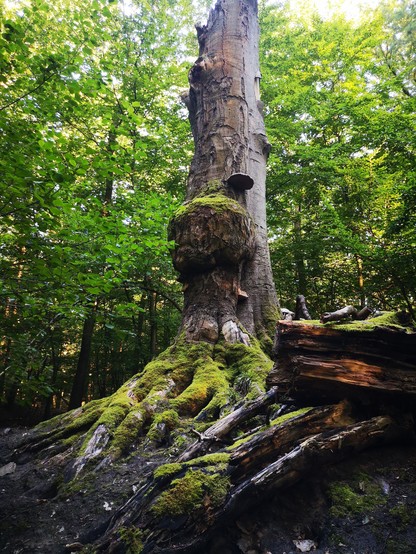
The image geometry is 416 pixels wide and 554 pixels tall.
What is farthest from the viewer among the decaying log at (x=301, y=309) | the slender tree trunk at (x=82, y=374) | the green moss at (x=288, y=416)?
the slender tree trunk at (x=82, y=374)

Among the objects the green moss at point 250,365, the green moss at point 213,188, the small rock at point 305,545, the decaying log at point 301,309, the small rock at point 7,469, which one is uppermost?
the green moss at point 213,188

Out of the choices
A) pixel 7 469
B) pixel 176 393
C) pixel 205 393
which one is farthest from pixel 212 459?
pixel 7 469

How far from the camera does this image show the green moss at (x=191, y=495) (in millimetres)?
1780

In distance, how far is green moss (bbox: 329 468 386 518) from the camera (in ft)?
6.20

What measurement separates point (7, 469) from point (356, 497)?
2.71 metres

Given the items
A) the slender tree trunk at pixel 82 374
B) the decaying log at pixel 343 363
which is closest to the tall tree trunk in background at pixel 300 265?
the slender tree trunk at pixel 82 374

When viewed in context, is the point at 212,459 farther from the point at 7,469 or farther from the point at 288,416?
the point at 7,469

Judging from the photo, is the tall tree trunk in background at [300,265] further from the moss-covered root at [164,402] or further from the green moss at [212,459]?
the green moss at [212,459]

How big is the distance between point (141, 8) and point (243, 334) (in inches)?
498

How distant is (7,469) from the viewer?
279cm

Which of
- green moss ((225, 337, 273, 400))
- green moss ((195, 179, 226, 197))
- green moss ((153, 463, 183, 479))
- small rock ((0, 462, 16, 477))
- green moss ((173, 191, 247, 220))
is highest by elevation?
green moss ((195, 179, 226, 197))

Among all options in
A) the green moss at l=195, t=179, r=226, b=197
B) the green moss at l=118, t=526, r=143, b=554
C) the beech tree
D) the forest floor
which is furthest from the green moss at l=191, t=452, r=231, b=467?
the green moss at l=195, t=179, r=226, b=197

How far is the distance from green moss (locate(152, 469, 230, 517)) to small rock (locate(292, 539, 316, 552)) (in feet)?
1.49

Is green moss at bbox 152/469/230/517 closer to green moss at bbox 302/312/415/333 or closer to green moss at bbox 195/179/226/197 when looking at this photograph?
green moss at bbox 302/312/415/333
